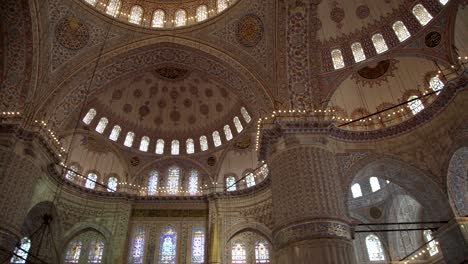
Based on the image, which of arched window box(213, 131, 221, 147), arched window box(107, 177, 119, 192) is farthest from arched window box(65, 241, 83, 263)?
arched window box(213, 131, 221, 147)

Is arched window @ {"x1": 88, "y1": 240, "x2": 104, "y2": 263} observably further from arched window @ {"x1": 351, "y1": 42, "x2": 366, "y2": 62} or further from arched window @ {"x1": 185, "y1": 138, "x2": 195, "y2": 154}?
arched window @ {"x1": 351, "y1": 42, "x2": 366, "y2": 62}

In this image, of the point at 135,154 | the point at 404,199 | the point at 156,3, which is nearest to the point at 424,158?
the point at 404,199

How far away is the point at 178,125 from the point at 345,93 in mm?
9185

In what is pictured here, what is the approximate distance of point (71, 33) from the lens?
13805 millimetres

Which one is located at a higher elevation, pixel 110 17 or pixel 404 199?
pixel 110 17

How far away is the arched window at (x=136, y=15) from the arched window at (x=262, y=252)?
11209mm

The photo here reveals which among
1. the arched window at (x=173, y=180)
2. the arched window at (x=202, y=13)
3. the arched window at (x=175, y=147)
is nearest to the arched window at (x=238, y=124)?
the arched window at (x=175, y=147)

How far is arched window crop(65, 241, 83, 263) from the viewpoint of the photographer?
53.3 ft

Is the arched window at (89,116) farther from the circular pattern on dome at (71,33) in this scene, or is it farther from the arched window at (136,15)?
the arched window at (136,15)

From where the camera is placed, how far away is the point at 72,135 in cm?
1677

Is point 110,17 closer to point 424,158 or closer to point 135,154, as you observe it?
point 135,154

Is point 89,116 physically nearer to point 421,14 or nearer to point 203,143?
point 203,143

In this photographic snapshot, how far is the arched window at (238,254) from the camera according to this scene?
16317 millimetres

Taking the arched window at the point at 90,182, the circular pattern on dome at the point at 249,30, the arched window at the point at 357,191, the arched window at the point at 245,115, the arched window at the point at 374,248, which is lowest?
the arched window at the point at 374,248
